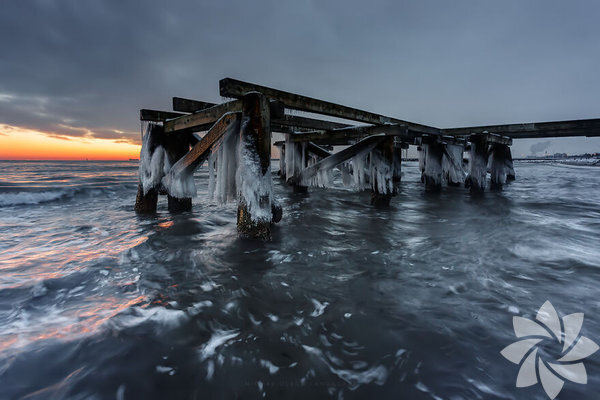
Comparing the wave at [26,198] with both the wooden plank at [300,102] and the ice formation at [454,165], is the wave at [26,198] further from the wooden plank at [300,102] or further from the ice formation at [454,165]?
the ice formation at [454,165]

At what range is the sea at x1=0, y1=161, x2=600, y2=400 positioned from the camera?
1396mm

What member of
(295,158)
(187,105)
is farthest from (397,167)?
(187,105)

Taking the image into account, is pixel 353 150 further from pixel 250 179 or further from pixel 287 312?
pixel 287 312

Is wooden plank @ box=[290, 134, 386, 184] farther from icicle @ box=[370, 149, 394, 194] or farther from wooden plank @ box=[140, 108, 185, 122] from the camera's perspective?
wooden plank @ box=[140, 108, 185, 122]

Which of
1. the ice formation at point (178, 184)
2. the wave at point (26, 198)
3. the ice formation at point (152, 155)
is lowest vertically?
the wave at point (26, 198)

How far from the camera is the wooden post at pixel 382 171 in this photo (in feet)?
20.0

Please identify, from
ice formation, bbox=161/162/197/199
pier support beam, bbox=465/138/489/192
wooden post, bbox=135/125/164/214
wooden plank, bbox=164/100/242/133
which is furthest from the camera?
pier support beam, bbox=465/138/489/192

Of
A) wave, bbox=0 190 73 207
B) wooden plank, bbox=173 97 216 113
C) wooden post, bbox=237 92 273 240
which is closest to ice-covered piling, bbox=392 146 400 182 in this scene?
wooden plank, bbox=173 97 216 113

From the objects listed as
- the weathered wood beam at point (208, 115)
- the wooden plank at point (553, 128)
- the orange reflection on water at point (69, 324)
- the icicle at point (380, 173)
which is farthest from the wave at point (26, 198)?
the wooden plank at point (553, 128)

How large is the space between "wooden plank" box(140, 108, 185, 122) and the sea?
89.4 inches

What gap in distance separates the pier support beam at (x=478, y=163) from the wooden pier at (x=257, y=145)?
3cm

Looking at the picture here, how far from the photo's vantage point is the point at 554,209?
6.85m

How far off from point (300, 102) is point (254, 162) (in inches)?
56.0

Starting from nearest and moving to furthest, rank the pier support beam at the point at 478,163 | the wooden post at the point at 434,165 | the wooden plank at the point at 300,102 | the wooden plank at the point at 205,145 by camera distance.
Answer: the wooden plank at the point at 300,102 → the wooden plank at the point at 205,145 → the pier support beam at the point at 478,163 → the wooden post at the point at 434,165
